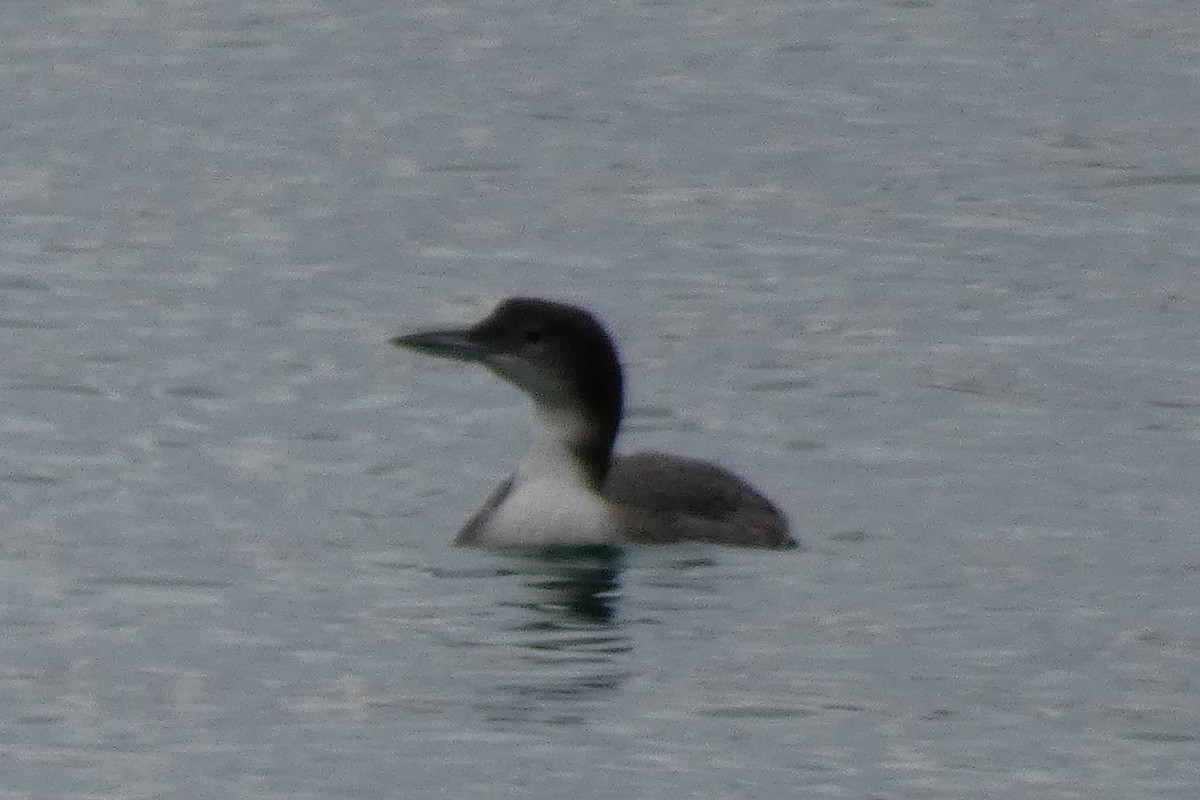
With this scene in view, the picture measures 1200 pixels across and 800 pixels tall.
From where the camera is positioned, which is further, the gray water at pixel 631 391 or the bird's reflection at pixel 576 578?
the bird's reflection at pixel 576 578

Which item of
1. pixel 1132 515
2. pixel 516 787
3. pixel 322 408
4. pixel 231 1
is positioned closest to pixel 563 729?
pixel 516 787

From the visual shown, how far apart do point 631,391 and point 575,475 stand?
2.95 m

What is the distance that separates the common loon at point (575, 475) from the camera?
1653cm

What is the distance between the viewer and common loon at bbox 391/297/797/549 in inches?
651

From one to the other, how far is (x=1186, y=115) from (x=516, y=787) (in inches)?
543

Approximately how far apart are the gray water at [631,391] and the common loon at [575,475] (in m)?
0.14

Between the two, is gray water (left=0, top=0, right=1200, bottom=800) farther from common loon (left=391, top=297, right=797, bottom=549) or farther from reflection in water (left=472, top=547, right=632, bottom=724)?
common loon (left=391, top=297, right=797, bottom=549)

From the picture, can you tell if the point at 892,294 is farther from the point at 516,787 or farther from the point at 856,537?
the point at 516,787

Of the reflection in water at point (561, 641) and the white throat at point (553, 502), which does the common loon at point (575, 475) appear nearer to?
the white throat at point (553, 502)

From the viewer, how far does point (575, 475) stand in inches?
656

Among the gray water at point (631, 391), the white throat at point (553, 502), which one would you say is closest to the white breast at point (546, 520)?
the white throat at point (553, 502)

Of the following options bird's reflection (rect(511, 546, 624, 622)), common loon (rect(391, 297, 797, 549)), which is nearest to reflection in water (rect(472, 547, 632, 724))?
bird's reflection (rect(511, 546, 624, 622))

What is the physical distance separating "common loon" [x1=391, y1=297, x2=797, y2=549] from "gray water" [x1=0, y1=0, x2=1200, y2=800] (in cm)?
14

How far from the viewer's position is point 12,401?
61.6ft
